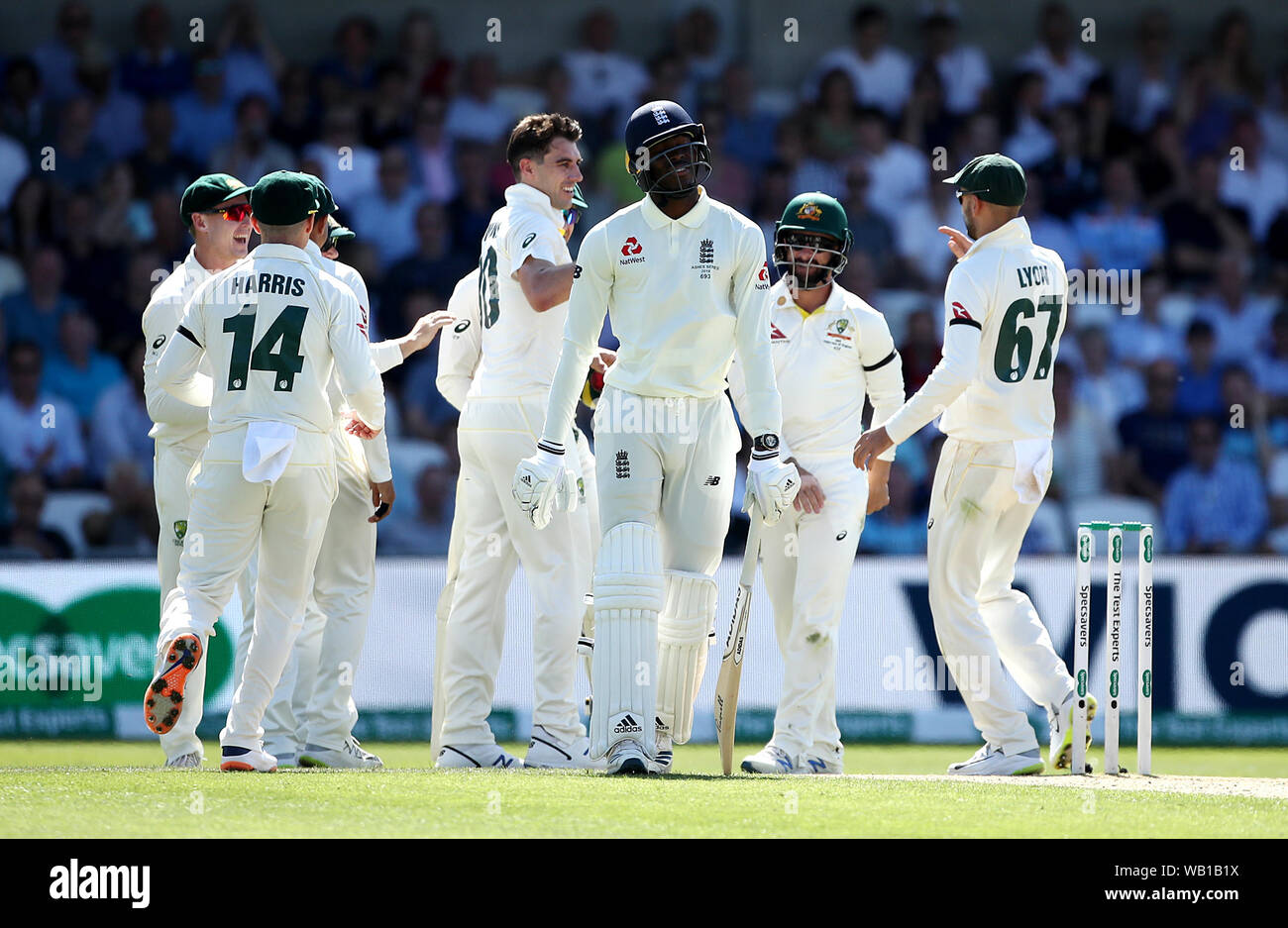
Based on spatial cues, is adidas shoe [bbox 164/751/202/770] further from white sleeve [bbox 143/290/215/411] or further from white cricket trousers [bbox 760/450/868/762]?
white cricket trousers [bbox 760/450/868/762]

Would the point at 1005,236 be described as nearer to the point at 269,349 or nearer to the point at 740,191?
the point at 269,349


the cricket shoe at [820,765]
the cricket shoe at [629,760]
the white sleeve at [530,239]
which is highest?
the white sleeve at [530,239]

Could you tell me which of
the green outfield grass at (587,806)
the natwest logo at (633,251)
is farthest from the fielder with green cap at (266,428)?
the natwest logo at (633,251)

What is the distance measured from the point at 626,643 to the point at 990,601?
225cm

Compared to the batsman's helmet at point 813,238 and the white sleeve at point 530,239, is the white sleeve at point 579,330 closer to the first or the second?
the white sleeve at point 530,239

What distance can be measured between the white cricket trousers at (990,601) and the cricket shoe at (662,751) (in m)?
1.58

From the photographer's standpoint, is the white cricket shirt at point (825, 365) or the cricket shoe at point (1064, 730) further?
the white cricket shirt at point (825, 365)

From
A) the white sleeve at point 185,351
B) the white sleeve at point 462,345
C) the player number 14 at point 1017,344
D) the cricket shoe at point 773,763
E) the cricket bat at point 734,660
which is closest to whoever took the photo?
the white sleeve at point 185,351

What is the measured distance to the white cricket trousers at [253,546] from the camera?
260 inches

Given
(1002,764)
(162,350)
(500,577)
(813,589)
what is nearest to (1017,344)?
(813,589)

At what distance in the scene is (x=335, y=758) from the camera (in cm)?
776
